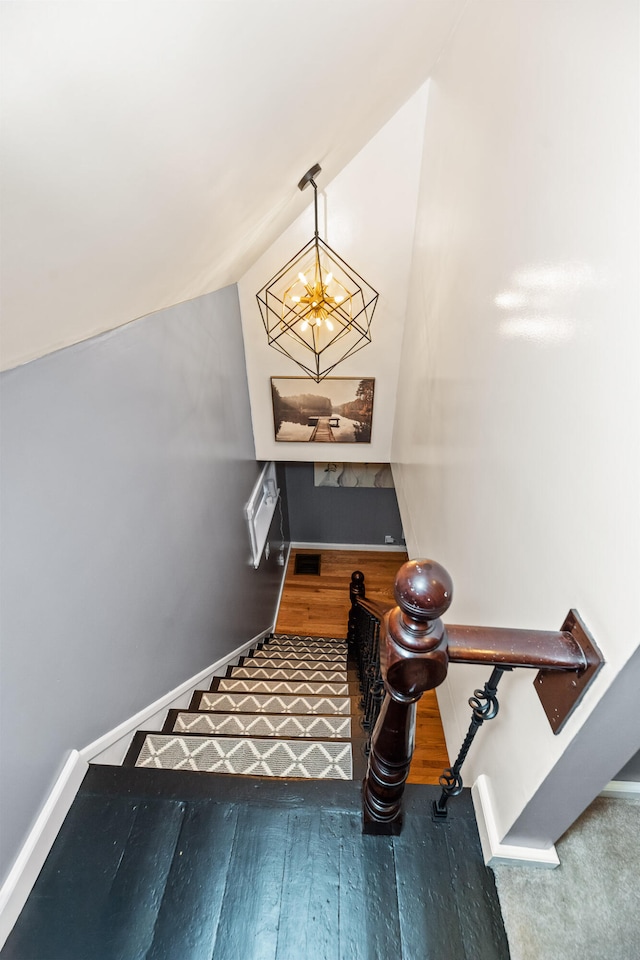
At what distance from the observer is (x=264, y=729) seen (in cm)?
235

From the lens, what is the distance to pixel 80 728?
67.4 inches

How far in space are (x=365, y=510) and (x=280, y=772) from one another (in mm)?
5236

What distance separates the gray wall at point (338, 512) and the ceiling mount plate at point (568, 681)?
5.74 m

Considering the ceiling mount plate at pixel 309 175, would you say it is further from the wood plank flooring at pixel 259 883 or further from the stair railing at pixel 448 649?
the wood plank flooring at pixel 259 883

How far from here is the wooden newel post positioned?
86 centimetres

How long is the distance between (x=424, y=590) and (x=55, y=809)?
1.55 metres

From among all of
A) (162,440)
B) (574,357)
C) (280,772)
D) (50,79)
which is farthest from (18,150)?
(280,772)

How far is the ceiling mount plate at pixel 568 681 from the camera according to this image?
2.90 feet

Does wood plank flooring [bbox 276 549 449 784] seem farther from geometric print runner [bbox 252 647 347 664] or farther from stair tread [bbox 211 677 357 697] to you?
stair tread [bbox 211 677 357 697]

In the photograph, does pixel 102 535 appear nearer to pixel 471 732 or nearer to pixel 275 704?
pixel 471 732

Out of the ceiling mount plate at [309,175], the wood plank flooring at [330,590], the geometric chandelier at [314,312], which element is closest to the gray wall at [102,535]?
the geometric chandelier at [314,312]

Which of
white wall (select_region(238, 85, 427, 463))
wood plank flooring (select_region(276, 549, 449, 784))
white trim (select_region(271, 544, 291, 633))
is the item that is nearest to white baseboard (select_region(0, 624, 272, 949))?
white wall (select_region(238, 85, 427, 463))

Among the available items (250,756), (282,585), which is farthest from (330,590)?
(250,756)

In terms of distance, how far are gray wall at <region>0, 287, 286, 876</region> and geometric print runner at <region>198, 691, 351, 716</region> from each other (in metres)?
0.26
